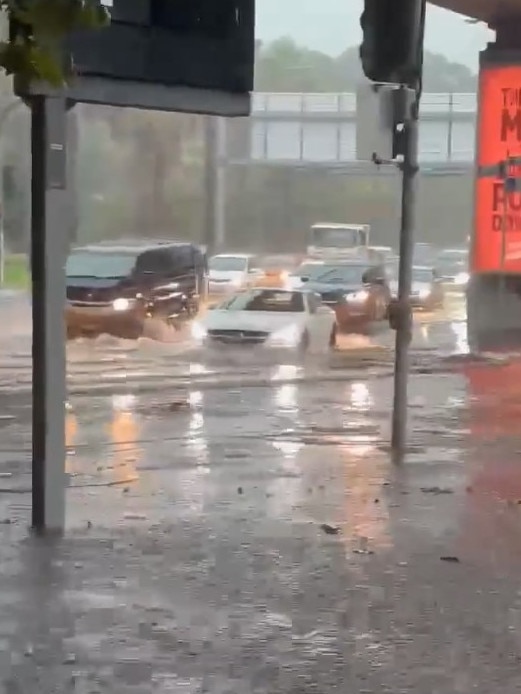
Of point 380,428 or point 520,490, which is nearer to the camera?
point 520,490

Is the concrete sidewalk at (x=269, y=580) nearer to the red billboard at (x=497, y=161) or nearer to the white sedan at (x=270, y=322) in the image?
the white sedan at (x=270, y=322)

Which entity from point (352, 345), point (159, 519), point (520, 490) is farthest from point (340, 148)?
point (159, 519)

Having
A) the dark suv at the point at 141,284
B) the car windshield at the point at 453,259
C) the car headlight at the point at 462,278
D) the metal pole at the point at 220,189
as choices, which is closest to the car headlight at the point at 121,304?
the dark suv at the point at 141,284

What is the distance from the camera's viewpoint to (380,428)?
11086 millimetres

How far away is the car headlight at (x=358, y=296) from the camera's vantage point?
17.8 meters

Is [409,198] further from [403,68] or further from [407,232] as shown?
[403,68]

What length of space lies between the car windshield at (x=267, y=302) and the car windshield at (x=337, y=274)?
58 centimetres

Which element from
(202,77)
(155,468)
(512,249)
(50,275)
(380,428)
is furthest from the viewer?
(512,249)

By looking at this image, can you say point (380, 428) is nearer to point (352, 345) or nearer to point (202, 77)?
point (202, 77)

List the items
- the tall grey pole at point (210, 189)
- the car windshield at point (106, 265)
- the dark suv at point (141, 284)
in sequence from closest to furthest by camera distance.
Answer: the tall grey pole at point (210, 189)
the car windshield at point (106, 265)
the dark suv at point (141, 284)

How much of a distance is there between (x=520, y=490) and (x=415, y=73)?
316cm

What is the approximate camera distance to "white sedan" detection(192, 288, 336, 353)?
16.7 meters

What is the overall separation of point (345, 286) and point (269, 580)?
1193 centimetres

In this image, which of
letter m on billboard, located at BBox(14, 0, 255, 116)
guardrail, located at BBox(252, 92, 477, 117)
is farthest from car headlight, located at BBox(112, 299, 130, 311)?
letter m on billboard, located at BBox(14, 0, 255, 116)
